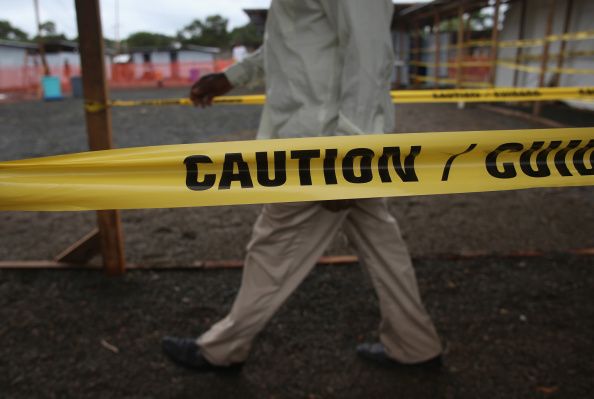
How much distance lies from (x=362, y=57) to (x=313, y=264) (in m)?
0.83

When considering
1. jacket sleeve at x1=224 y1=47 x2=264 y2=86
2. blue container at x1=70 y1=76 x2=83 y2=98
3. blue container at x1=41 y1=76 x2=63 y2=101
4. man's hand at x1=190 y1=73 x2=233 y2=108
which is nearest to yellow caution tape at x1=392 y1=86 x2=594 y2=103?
jacket sleeve at x1=224 y1=47 x2=264 y2=86

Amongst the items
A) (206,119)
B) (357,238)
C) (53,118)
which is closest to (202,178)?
(357,238)

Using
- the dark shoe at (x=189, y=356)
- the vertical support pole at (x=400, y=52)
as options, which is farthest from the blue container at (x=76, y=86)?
the dark shoe at (x=189, y=356)

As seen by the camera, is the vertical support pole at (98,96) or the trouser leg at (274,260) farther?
the vertical support pole at (98,96)

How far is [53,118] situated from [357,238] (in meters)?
12.6

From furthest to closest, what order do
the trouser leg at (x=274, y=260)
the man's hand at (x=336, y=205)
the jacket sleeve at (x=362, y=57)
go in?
the trouser leg at (x=274, y=260), the man's hand at (x=336, y=205), the jacket sleeve at (x=362, y=57)

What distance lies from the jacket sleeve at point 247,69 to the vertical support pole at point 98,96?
786mm

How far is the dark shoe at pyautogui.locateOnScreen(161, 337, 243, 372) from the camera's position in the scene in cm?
205

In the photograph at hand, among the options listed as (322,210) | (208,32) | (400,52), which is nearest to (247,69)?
(322,210)

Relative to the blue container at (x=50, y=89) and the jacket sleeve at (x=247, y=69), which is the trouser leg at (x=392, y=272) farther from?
the blue container at (x=50, y=89)

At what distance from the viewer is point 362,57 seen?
1560 mm

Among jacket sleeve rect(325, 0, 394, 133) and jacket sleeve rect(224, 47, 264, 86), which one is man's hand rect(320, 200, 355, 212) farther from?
jacket sleeve rect(224, 47, 264, 86)

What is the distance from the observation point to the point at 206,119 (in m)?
11.2

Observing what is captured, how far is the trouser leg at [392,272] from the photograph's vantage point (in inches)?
74.9
